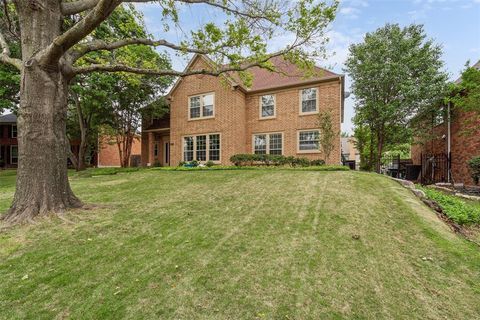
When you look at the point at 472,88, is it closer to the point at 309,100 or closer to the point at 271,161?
the point at 309,100

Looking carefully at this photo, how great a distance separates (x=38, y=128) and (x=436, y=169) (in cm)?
1793

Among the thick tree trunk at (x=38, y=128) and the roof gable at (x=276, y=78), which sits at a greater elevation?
the roof gable at (x=276, y=78)

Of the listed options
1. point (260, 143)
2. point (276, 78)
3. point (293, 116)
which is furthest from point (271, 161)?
point (276, 78)

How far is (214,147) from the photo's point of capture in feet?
54.4

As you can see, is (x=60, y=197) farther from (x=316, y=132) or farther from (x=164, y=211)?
(x=316, y=132)

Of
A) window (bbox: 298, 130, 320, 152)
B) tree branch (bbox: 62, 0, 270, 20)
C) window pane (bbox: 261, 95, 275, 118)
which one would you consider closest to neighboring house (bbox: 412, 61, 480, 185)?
window (bbox: 298, 130, 320, 152)

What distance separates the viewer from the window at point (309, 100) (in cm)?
1491

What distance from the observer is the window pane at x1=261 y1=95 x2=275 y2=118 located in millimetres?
16266

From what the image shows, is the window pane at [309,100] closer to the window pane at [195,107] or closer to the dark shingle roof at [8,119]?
the window pane at [195,107]

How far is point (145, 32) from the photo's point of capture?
823 cm

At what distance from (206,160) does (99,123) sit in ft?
31.0

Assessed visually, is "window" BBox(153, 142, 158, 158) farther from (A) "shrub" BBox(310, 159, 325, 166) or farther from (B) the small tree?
(B) the small tree

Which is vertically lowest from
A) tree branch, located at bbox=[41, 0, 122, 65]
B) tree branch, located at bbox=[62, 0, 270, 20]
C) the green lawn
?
the green lawn

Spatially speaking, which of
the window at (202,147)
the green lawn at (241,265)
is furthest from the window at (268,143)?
the green lawn at (241,265)
